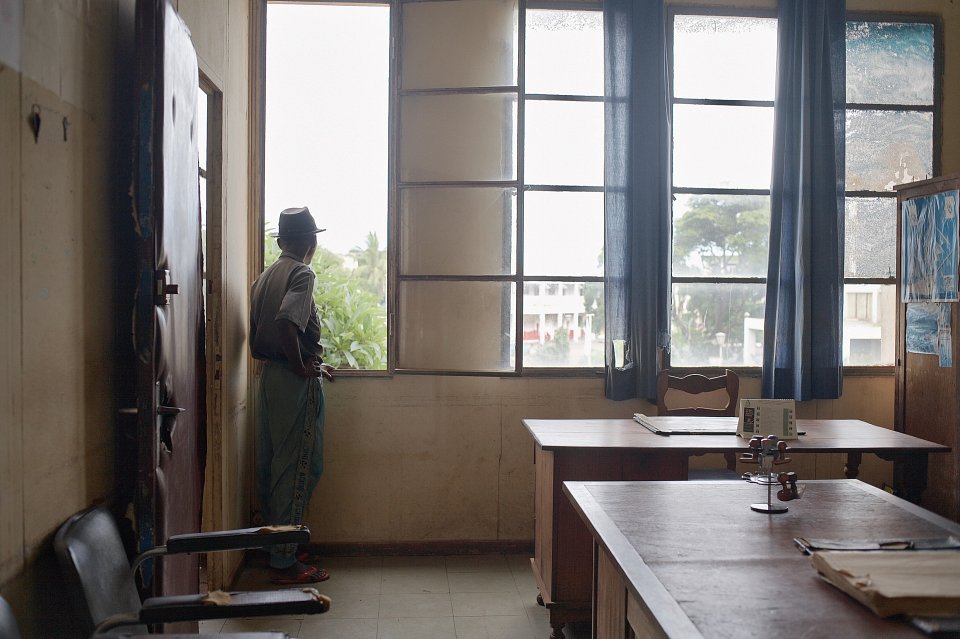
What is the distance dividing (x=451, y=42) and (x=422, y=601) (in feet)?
9.28

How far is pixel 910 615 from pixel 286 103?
12.5 feet

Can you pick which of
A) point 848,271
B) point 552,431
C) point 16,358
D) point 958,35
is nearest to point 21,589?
point 16,358

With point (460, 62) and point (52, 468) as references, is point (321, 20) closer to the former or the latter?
point (460, 62)

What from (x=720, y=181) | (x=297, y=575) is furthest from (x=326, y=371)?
(x=720, y=181)

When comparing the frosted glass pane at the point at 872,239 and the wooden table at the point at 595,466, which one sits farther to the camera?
the frosted glass pane at the point at 872,239

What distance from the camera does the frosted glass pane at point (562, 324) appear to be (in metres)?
4.37

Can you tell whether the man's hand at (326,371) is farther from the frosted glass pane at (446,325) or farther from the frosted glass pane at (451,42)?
the frosted glass pane at (451,42)

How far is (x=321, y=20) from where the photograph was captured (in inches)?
171

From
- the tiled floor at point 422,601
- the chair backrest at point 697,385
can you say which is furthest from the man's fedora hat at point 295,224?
the chair backrest at point 697,385

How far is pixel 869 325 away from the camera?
15.1ft

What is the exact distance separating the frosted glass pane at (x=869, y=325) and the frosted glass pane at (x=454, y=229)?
6.50 ft

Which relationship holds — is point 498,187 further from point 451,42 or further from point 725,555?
point 725,555

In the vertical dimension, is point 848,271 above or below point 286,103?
below

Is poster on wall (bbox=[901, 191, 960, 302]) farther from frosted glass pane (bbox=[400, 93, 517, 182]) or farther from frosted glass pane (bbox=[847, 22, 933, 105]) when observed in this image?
frosted glass pane (bbox=[400, 93, 517, 182])
